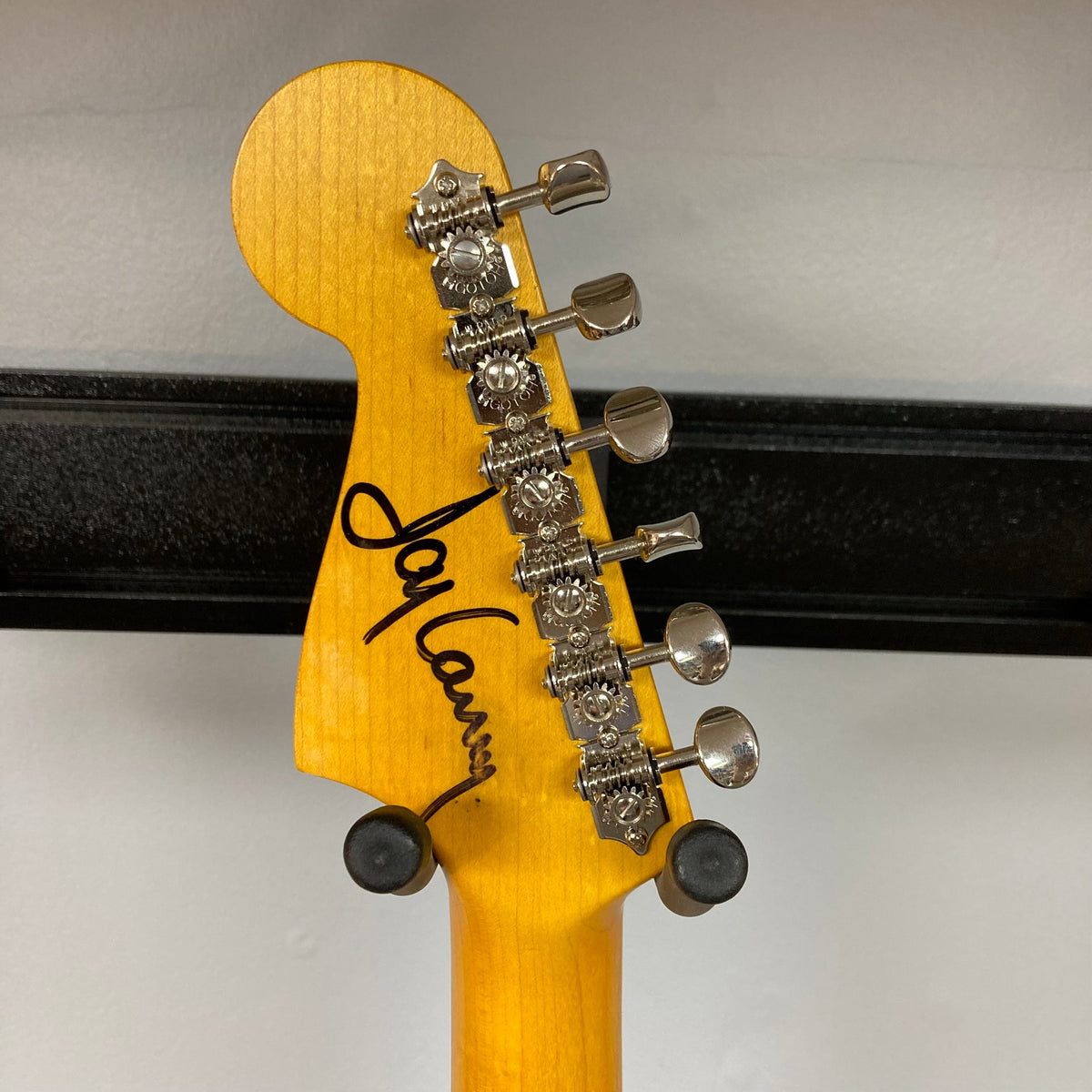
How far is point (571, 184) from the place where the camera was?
1.29 ft

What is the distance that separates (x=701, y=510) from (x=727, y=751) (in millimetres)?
207

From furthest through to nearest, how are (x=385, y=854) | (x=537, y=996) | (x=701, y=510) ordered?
1. (x=701, y=510)
2. (x=537, y=996)
3. (x=385, y=854)

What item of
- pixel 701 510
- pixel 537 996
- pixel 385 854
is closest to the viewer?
pixel 385 854

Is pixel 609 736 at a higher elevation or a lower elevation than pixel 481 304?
lower

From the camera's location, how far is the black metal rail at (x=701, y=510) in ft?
1.91

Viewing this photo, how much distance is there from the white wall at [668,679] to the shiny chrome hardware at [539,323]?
183mm

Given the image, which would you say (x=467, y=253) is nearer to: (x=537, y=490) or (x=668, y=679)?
(x=537, y=490)

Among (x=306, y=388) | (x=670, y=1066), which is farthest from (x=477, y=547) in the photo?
(x=670, y=1066)

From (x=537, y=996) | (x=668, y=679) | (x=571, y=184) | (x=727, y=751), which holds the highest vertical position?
(x=571, y=184)

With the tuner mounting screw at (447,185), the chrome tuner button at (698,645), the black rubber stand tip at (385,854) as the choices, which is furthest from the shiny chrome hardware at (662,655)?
the tuner mounting screw at (447,185)

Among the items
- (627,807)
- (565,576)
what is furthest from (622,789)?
(565,576)

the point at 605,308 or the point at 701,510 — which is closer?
the point at 605,308

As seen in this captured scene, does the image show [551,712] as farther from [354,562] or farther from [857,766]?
[857,766]

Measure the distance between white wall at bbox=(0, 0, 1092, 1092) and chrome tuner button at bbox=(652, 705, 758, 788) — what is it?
0.22 meters
